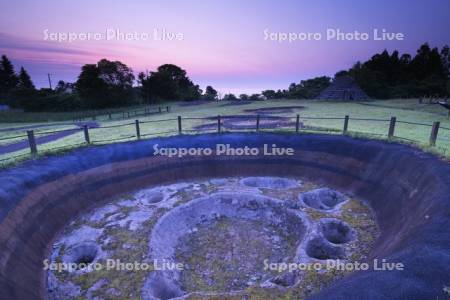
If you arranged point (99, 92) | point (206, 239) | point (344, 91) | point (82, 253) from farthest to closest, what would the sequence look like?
point (99, 92) → point (344, 91) → point (206, 239) → point (82, 253)

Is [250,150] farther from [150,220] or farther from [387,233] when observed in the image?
[387,233]

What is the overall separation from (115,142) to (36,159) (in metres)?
3.49

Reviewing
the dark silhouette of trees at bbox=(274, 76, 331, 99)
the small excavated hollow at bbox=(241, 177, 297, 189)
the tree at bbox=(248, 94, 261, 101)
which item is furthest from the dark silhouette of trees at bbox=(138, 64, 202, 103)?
the small excavated hollow at bbox=(241, 177, 297, 189)

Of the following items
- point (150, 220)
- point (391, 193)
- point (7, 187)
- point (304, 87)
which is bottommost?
point (150, 220)

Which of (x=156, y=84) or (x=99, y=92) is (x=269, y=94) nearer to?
(x=156, y=84)

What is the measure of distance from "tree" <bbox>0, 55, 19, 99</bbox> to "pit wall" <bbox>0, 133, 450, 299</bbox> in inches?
2686

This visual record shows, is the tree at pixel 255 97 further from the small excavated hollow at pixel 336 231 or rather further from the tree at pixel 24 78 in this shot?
the small excavated hollow at pixel 336 231

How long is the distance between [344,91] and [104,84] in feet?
146

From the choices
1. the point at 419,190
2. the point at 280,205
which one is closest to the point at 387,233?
the point at 419,190

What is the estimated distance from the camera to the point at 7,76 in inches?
2421

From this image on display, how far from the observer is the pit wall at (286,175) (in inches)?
152

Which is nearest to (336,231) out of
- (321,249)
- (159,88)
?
(321,249)

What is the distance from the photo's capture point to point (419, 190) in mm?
7555

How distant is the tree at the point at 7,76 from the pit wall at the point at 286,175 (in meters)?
68.2
